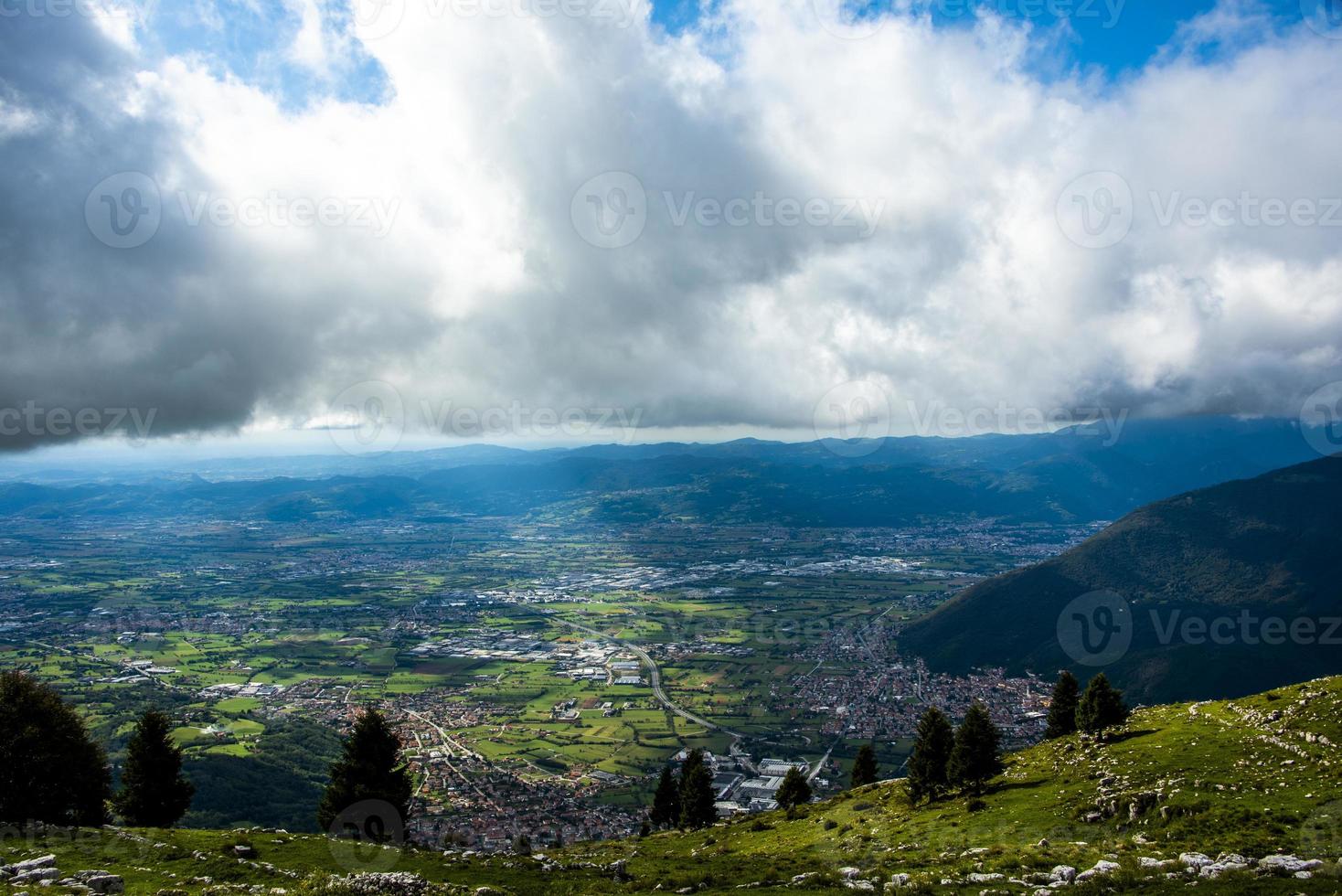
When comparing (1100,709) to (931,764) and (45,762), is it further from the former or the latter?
(45,762)

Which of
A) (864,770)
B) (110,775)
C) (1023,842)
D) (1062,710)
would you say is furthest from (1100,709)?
(110,775)

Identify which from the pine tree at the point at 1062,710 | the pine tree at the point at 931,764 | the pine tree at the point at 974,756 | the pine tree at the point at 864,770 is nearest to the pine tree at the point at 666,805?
the pine tree at the point at 864,770

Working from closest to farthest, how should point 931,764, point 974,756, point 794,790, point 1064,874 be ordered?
1. point 1064,874
2. point 974,756
3. point 931,764
4. point 794,790

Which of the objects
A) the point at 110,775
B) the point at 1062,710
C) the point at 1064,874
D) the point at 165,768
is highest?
the point at 1064,874

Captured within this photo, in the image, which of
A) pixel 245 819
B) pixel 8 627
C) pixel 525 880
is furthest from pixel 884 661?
pixel 8 627

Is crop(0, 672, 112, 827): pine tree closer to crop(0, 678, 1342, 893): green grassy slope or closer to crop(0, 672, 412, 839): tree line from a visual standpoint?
crop(0, 672, 412, 839): tree line

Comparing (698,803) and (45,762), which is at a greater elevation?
(45,762)

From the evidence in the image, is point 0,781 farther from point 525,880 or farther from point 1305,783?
point 1305,783
